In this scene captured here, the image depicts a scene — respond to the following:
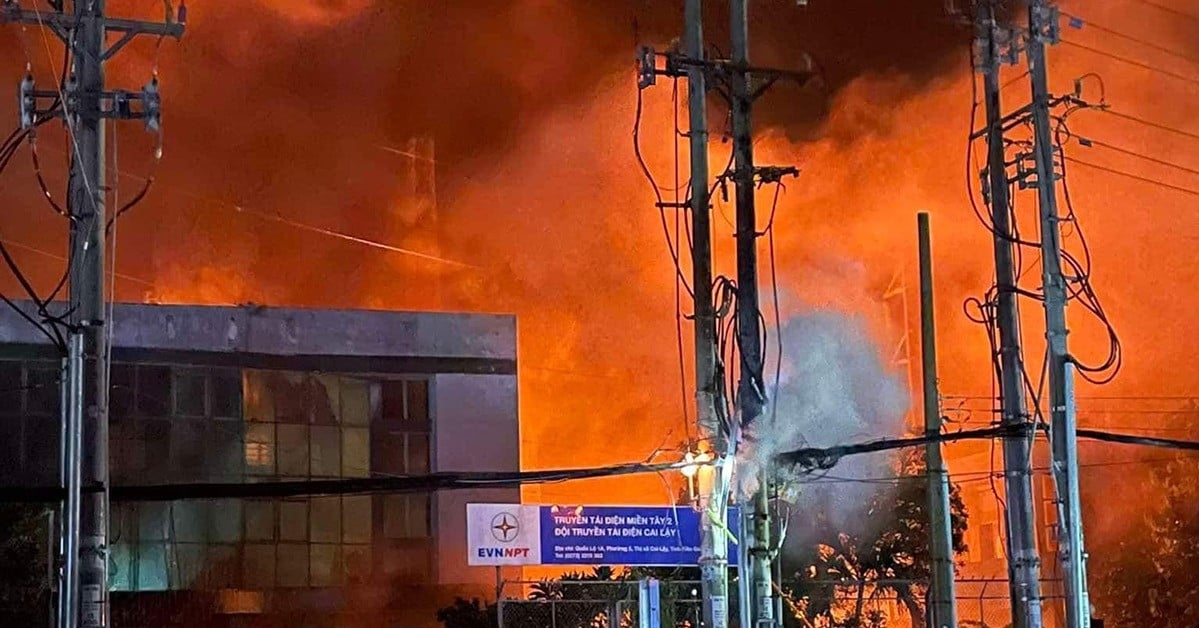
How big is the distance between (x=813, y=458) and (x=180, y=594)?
15.4 m

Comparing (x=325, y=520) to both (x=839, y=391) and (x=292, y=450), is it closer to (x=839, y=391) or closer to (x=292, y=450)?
(x=292, y=450)

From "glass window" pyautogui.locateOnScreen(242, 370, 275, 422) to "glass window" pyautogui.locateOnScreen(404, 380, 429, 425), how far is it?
284 cm

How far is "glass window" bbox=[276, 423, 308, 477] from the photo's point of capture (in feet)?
98.9

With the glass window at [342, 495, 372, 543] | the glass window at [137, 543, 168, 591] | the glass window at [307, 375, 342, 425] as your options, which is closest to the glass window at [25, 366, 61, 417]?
the glass window at [137, 543, 168, 591]

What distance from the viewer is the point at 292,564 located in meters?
30.0

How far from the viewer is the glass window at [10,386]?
2823 cm

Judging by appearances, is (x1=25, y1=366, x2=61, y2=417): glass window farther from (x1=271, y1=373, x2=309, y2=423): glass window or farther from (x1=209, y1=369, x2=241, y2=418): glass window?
(x1=271, y1=373, x2=309, y2=423): glass window

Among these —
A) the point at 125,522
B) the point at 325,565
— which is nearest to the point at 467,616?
the point at 325,565

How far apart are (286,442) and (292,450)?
201 mm

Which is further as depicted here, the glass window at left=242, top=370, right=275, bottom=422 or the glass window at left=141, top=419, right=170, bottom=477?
the glass window at left=242, top=370, right=275, bottom=422

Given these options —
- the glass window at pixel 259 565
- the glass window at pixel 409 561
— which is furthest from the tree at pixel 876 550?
the glass window at pixel 259 565

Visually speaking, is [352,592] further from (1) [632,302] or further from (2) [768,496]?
(1) [632,302]

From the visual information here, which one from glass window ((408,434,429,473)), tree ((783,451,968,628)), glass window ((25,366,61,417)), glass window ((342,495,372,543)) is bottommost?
tree ((783,451,968,628))

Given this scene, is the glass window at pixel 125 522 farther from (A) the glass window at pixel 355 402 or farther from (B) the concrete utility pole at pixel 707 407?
(B) the concrete utility pole at pixel 707 407
